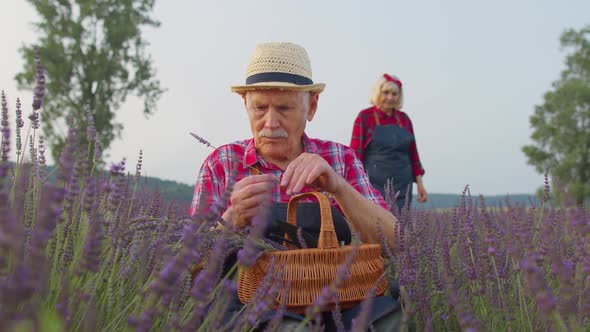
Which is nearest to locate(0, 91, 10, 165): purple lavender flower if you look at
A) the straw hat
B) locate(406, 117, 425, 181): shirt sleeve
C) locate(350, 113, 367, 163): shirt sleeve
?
the straw hat

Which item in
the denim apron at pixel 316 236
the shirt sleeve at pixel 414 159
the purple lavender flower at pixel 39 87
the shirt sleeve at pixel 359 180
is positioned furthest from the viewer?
the shirt sleeve at pixel 414 159

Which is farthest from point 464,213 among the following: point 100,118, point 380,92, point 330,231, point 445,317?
point 100,118

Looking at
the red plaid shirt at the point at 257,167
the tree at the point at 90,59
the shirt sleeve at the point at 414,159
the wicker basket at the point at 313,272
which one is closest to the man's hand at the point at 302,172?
the wicker basket at the point at 313,272

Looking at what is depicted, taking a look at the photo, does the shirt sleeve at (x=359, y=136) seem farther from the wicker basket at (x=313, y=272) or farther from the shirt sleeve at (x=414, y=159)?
the wicker basket at (x=313, y=272)

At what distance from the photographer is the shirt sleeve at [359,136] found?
21.6 feet

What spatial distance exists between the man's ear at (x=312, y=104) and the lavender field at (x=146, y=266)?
0.69m

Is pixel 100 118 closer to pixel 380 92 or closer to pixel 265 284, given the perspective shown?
pixel 380 92

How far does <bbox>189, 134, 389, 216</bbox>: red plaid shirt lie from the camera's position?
8.64 ft

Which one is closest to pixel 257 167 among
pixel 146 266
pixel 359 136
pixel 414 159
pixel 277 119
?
pixel 277 119

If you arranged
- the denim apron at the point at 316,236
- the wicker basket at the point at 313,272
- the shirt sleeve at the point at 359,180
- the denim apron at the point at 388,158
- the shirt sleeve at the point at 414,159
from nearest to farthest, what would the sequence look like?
the wicker basket at the point at 313,272 < the denim apron at the point at 316,236 < the shirt sleeve at the point at 359,180 < the denim apron at the point at 388,158 < the shirt sleeve at the point at 414,159

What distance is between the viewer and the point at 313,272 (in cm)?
183

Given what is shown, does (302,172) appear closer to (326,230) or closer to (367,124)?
(326,230)

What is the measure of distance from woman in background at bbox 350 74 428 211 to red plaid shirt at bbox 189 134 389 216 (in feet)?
11.8

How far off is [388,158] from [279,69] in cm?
418
